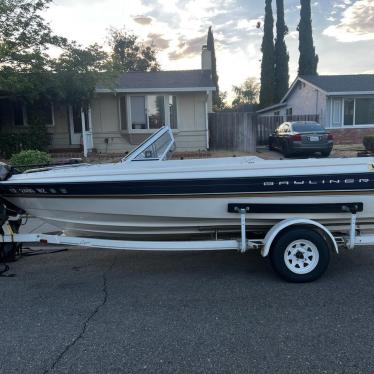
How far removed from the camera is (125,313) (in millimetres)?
3998

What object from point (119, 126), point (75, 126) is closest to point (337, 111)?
point (119, 126)

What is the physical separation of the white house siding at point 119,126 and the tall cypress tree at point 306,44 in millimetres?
24704

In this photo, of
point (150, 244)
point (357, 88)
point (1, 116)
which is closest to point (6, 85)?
point (1, 116)

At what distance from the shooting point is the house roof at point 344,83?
2353 centimetres

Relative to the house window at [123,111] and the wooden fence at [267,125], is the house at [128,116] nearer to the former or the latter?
the house window at [123,111]

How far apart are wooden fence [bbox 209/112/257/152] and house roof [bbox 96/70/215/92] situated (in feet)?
6.96

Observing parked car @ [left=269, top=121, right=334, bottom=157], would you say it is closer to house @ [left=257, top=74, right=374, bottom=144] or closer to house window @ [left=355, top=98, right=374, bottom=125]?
house @ [left=257, top=74, right=374, bottom=144]

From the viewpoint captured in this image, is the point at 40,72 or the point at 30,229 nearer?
the point at 30,229

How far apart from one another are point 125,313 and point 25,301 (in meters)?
1.17

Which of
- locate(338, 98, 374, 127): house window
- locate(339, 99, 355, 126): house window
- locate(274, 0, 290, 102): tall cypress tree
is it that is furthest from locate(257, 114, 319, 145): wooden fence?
locate(274, 0, 290, 102): tall cypress tree

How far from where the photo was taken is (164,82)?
1950 centimetres

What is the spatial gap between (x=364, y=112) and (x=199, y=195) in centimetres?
2260

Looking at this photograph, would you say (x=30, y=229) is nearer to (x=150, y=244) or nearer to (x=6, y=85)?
(x=150, y=244)

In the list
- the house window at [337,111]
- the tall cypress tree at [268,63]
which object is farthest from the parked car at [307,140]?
the tall cypress tree at [268,63]
